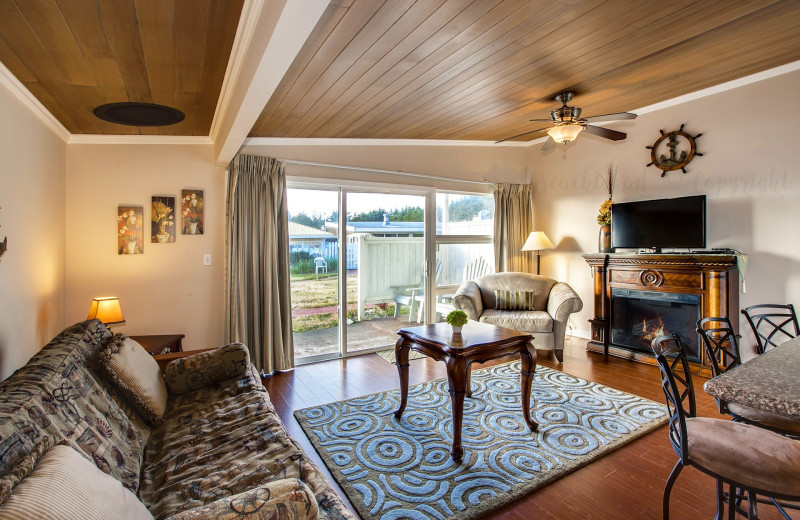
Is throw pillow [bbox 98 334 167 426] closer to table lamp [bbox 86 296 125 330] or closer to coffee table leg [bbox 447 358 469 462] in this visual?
table lamp [bbox 86 296 125 330]

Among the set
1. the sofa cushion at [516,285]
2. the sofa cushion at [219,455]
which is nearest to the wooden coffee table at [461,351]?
the sofa cushion at [219,455]

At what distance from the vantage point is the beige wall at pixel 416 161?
432cm

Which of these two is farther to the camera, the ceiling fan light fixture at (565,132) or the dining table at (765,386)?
the ceiling fan light fixture at (565,132)

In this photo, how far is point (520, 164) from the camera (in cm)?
596

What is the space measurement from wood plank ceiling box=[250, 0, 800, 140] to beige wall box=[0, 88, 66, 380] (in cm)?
158

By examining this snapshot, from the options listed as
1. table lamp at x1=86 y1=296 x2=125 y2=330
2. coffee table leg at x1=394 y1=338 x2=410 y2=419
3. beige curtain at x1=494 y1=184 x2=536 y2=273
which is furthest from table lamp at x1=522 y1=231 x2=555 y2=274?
table lamp at x1=86 y1=296 x2=125 y2=330

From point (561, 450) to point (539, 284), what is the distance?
106 inches

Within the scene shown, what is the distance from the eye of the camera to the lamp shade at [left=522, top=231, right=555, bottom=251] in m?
5.30

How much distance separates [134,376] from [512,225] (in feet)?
16.0

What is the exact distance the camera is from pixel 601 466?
2348 mm

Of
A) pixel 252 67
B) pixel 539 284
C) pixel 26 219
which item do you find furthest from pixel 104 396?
pixel 539 284

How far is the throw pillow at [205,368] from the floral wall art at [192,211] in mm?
1778

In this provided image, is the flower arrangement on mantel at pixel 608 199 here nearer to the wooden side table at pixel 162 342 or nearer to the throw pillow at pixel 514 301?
the throw pillow at pixel 514 301

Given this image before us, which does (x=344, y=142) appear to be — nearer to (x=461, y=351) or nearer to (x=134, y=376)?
(x=461, y=351)
